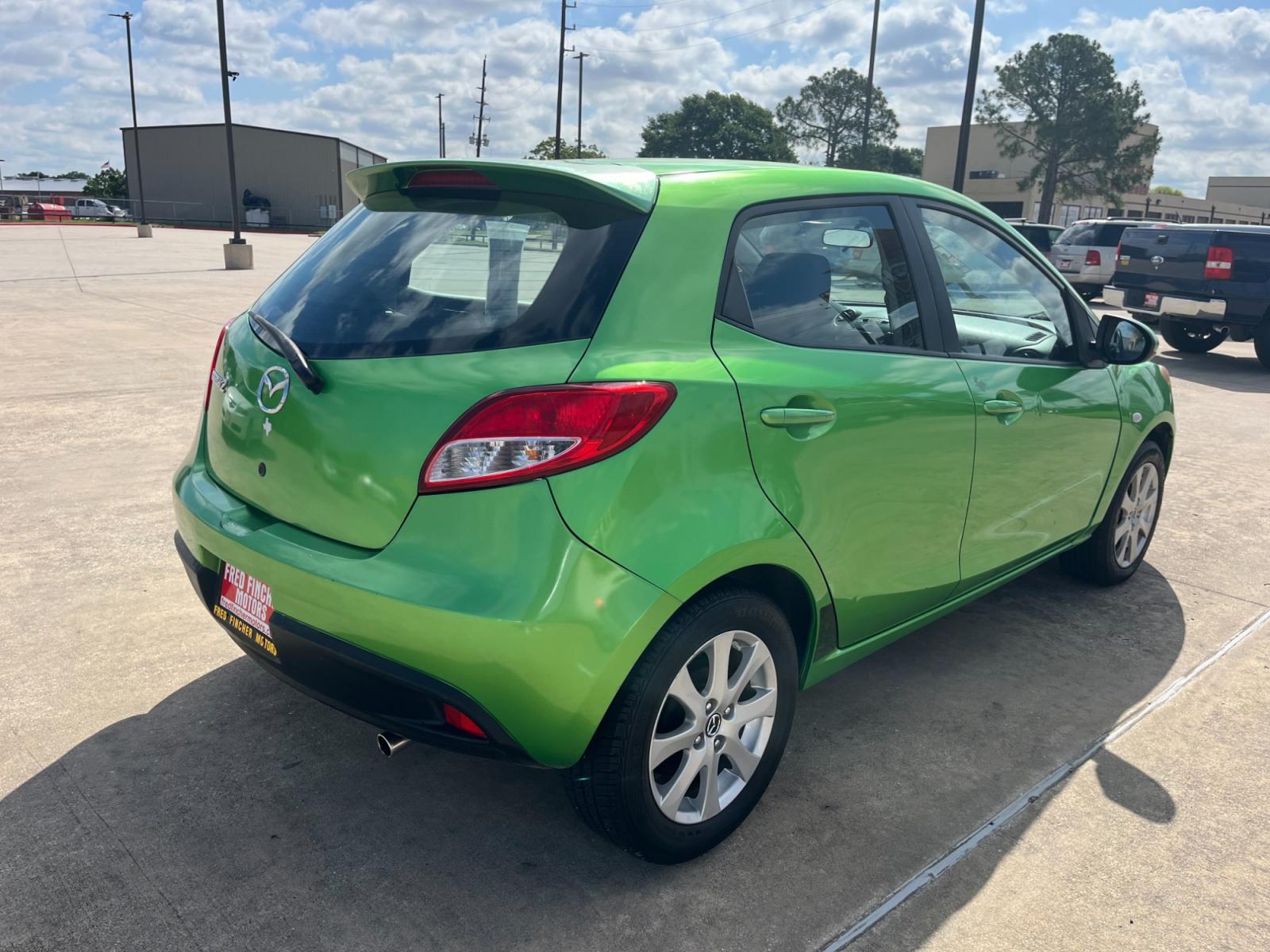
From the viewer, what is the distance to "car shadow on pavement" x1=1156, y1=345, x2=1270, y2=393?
10953 millimetres

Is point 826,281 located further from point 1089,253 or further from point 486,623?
point 1089,253

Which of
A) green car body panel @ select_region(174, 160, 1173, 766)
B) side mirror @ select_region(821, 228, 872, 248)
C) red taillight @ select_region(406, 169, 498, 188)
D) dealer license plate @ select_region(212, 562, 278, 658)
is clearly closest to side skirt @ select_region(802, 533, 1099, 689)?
green car body panel @ select_region(174, 160, 1173, 766)

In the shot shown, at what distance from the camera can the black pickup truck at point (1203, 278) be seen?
39.2 ft

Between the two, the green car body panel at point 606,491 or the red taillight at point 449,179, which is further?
the red taillight at point 449,179

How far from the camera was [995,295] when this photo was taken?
11.8ft

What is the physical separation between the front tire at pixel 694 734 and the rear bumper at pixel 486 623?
9 cm

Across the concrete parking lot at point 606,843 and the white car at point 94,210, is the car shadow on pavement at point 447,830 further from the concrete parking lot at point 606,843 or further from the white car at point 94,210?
the white car at point 94,210

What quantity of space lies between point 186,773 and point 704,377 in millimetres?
1842

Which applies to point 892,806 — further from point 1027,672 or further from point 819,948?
point 1027,672

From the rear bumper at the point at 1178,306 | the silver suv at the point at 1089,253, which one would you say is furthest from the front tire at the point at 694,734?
the silver suv at the point at 1089,253

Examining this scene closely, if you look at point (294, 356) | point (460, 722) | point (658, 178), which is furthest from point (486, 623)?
point (658, 178)

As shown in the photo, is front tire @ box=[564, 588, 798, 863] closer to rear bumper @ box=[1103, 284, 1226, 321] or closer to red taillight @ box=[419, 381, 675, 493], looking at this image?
red taillight @ box=[419, 381, 675, 493]

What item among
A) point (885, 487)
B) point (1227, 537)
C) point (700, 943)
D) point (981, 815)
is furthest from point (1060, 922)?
point (1227, 537)

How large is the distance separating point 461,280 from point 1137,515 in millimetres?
3415
